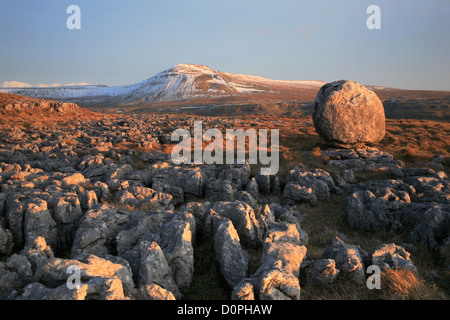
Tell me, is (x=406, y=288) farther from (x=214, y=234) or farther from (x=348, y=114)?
(x=348, y=114)

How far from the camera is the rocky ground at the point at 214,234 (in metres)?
5.01

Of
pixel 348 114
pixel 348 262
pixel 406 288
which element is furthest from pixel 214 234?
pixel 348 114

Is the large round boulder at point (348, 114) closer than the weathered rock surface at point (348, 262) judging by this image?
No

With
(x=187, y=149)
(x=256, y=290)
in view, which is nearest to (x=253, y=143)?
(x=187, y=149)

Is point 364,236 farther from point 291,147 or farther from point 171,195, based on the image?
point 291,147

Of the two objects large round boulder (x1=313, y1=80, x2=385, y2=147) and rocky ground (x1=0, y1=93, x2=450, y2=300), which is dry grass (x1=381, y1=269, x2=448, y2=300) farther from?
large round boulder (x1=313, y1=80, x2=385, y2=147)

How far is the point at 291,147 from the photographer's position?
22.3m

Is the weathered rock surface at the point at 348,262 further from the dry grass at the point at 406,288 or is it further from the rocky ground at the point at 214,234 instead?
the dry grass at the point at 406,288

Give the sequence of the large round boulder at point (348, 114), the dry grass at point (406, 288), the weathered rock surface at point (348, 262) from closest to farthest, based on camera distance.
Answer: the dry grass at point (406, 288), the weathered rock surface at point (348, 262), the large round boulder at point (348, 114)

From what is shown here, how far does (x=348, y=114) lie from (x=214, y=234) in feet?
50.0

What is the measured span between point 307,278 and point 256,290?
1.50 meters

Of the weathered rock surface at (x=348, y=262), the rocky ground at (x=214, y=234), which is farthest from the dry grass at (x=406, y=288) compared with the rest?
the weathered rock surface at (x=348, y=262)

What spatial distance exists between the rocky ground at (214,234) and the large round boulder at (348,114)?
4.53 metres

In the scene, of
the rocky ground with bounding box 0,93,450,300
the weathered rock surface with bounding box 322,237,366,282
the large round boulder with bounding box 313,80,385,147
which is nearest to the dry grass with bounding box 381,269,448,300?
the rocky ground with bounding box 0,93,450,300
